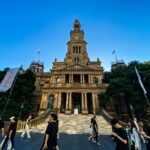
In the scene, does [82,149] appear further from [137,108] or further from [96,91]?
[96,91]

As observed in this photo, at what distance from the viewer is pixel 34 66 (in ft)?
190

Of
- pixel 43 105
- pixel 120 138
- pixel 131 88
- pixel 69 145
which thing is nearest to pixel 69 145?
pixel 69 145

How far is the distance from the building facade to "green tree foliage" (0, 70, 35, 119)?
11.6 ft

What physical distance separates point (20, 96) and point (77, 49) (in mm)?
22916

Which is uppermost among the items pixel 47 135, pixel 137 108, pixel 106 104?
pixel 106 104

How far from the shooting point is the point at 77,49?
44.1 meters

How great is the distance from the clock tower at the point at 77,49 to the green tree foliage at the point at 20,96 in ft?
42.9

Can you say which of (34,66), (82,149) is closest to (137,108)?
(82,149)

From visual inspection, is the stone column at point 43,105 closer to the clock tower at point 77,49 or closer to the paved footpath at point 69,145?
the clock tower at point 77,49

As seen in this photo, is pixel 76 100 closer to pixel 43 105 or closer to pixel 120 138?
pixel 43 105

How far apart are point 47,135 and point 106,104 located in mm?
26415

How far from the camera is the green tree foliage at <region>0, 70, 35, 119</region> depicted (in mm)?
23298

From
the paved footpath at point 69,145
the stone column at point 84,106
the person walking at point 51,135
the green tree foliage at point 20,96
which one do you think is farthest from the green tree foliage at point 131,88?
the person walking at point 51,135

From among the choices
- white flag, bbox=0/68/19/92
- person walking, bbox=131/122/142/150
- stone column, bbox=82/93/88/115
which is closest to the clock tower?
stone column, bbox=82/93/88/115
